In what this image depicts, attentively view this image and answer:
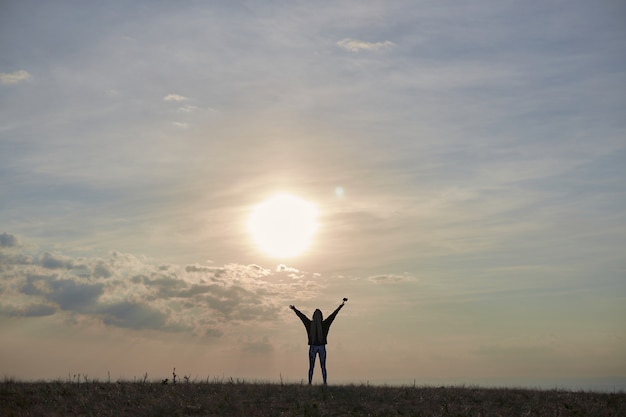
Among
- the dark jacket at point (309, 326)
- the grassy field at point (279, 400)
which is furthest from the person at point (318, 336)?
the grassy field at point (279, 400)

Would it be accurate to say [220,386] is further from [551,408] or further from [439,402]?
[551,408]

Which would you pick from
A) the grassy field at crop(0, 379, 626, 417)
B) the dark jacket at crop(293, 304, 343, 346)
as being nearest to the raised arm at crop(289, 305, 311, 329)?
the dark jacket at crop(293, 304, 343, 346)

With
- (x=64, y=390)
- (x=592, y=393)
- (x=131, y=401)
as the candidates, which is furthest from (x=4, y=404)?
(x=592, y=393)

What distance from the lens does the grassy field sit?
1043 inches

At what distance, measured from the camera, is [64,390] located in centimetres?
2884

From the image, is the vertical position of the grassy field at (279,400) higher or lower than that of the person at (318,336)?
lower

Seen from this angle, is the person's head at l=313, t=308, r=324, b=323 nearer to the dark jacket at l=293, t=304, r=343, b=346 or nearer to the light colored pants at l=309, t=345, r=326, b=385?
the dark jacket at l=293, t=304, r=343, b=346

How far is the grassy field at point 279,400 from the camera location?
26484 millimetres

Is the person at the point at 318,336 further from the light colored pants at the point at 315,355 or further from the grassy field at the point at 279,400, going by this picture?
the grassy field at the point at 279,400

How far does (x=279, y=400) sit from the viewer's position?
90.9ft

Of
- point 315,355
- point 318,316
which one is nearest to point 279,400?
point 315,355

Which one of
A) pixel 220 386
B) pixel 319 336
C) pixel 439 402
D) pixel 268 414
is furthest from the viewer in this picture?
pixel 319 336

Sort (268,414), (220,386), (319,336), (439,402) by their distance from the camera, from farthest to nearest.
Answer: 1. (319,336)
2. (220,386)
3. (439,402)
4. (268,414)

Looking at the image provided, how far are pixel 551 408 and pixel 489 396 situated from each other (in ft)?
8.11
